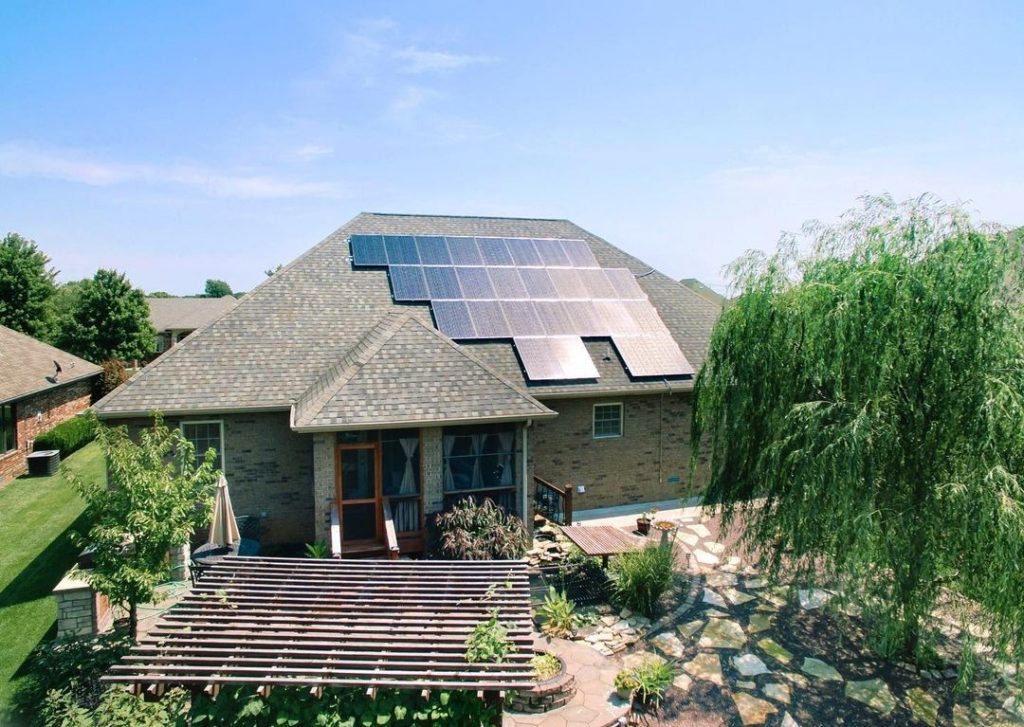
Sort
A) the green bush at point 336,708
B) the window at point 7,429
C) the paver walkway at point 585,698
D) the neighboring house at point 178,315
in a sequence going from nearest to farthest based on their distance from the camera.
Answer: the green bush at point 336,708 → the paver walkway at point 585,698 → the window at point 7,429 → the neighboring house at point 178,315

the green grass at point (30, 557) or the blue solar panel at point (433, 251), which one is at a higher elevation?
the blue solar panel at point (433, 251)

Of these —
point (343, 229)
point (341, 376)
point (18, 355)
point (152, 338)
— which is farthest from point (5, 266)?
point (341, 376)

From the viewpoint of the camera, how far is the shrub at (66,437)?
21062 mm

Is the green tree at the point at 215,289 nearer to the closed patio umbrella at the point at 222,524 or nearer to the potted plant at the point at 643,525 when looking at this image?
the closed patio umbrella at the point at 222,524

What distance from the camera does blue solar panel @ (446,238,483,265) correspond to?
694 inches

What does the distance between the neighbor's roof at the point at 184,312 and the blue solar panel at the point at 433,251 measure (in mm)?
32890

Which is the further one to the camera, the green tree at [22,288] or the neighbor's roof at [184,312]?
the neighbor's roof at [184,312]

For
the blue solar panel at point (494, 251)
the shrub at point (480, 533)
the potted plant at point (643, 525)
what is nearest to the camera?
the shrub at point (480, 533)

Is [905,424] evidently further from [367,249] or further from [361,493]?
[367,249]

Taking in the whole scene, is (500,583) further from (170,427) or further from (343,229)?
(343,229)

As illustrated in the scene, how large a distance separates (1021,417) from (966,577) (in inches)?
76.9

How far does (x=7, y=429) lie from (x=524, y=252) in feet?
56.4

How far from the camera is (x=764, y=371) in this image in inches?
377

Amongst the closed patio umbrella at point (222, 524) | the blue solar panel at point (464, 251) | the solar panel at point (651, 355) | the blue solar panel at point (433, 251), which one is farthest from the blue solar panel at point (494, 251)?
the closed patio umbrella at point (222, 524)
